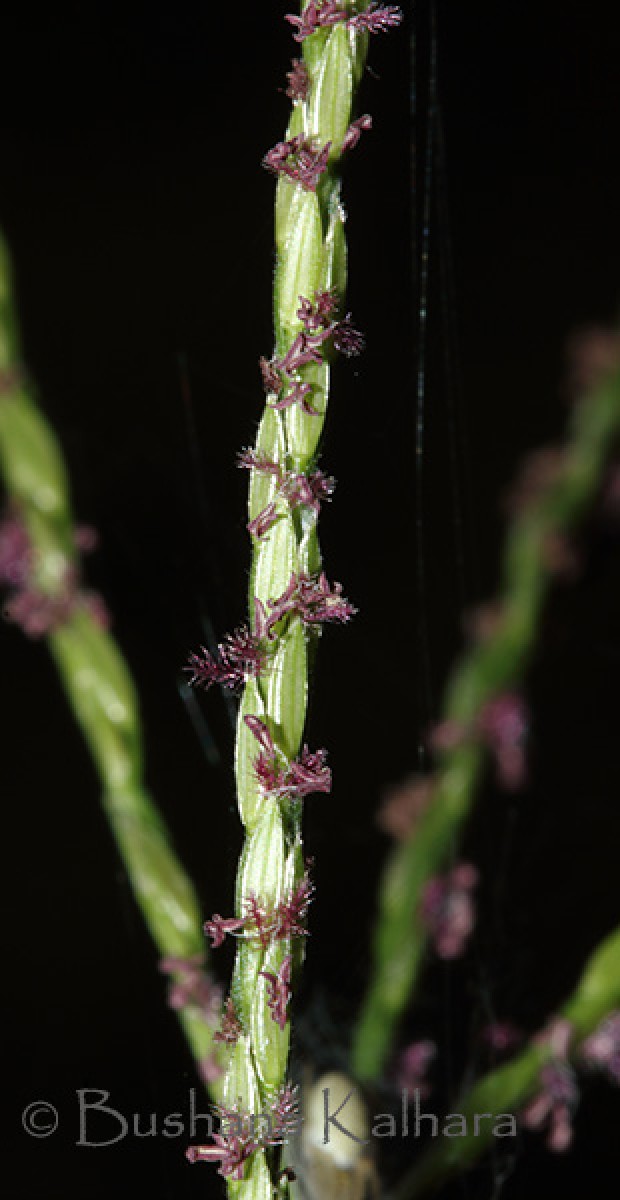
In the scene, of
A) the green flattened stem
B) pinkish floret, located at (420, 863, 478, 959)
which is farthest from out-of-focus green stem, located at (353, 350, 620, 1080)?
the green flattened stem

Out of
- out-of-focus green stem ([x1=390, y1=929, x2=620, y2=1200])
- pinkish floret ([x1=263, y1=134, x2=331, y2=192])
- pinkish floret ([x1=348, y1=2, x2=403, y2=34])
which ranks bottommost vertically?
out-of-focus green stem ([x1=390, y1=929, x2=620, y2=1200])

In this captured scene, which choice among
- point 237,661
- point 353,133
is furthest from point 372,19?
point 237,661

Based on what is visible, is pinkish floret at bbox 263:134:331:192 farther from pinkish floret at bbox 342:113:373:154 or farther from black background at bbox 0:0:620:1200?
black background at bbox 0:0:620:1200

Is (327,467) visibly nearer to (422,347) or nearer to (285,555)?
(422,347)


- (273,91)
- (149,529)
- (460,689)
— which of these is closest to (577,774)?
(460,689)

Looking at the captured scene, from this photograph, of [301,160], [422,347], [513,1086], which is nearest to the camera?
[301,160]

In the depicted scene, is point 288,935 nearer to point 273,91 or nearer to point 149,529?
point 149,529

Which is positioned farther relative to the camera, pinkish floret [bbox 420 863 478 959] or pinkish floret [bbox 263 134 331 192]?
pinkish floret [bbox 420 863 478 959]
